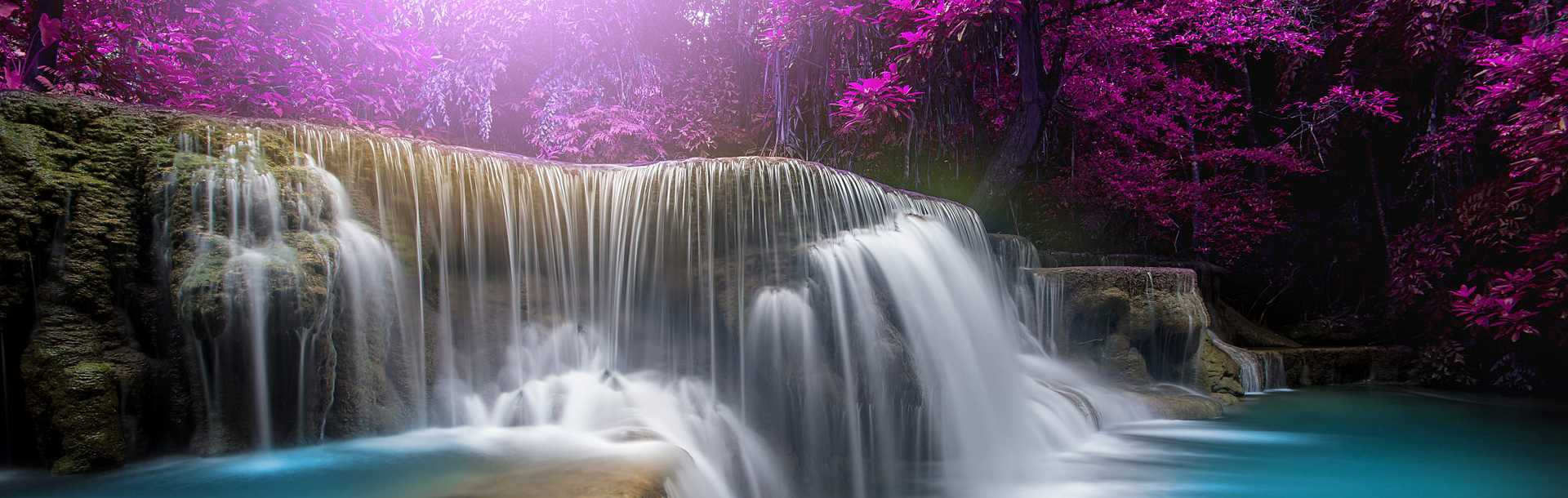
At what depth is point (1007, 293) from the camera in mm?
9117

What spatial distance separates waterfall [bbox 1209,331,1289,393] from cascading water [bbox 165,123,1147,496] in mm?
4330

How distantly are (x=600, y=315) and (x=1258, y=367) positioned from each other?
9078mm

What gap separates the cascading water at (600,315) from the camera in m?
4.04

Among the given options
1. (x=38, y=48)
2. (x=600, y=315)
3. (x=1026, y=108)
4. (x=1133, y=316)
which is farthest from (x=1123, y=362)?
(x=38, y=48)

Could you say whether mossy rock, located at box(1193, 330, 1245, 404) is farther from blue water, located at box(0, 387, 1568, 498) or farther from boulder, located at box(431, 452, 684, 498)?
boulder, located at box(431, 452, 684, 498)

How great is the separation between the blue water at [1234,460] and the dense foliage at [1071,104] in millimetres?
1112

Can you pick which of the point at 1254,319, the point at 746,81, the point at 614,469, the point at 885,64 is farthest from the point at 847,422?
the point at 1254,319

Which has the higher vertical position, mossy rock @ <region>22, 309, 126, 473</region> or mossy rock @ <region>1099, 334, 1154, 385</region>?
mossy rock @ <region>22, 309, 126, 473</region>

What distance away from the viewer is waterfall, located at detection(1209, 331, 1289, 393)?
10023 millimetres

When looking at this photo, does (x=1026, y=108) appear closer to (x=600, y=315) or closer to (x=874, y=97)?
(x=874, y=97)

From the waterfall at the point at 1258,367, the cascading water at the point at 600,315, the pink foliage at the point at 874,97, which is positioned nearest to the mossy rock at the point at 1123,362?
the cascading water at the point at 600,315

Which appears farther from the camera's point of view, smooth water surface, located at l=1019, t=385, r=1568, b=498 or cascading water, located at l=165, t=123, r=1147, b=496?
smooth water surface, located at l=1019, t=385, r=1568, b=498

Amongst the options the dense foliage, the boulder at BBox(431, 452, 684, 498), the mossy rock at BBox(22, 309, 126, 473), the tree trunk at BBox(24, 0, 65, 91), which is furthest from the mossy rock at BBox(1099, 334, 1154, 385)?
the tree trunk at BBox(24, 0, 65, 91)

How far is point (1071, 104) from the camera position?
11125 millimetres
